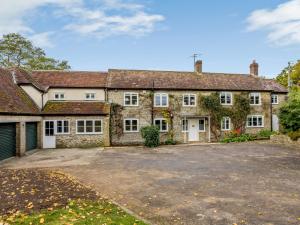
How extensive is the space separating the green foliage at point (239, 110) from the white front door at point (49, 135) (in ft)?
63.4

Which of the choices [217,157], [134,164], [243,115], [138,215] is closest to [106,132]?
[134,164]

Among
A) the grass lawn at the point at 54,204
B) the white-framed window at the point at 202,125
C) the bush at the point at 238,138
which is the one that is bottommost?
the grass lawn at the point at 54,204

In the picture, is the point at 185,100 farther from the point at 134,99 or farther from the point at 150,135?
the point at 150,135

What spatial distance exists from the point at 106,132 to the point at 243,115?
51.7 ft

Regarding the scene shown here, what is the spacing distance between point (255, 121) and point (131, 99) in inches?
591

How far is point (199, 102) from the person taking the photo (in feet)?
92.2

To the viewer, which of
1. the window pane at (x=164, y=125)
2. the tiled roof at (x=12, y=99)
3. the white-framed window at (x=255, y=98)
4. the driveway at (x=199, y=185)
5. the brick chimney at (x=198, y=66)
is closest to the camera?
the driveway at (x=199, y=185)

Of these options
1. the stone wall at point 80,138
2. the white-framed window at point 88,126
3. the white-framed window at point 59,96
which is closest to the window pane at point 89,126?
the white-framed window at point 88,126

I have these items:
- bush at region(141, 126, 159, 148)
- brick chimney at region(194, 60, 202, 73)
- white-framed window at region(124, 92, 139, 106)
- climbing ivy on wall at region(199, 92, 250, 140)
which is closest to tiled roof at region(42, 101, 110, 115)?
white-framed window at region(124, 92, 139, 106)

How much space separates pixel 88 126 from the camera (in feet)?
81.4

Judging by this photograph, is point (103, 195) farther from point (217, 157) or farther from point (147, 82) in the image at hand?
point (147, 82)

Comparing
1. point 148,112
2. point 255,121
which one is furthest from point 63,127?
point 255,121

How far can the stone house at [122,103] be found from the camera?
24.1 m

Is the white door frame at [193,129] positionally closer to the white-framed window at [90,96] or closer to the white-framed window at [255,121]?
the white-framed window at [255,121]
